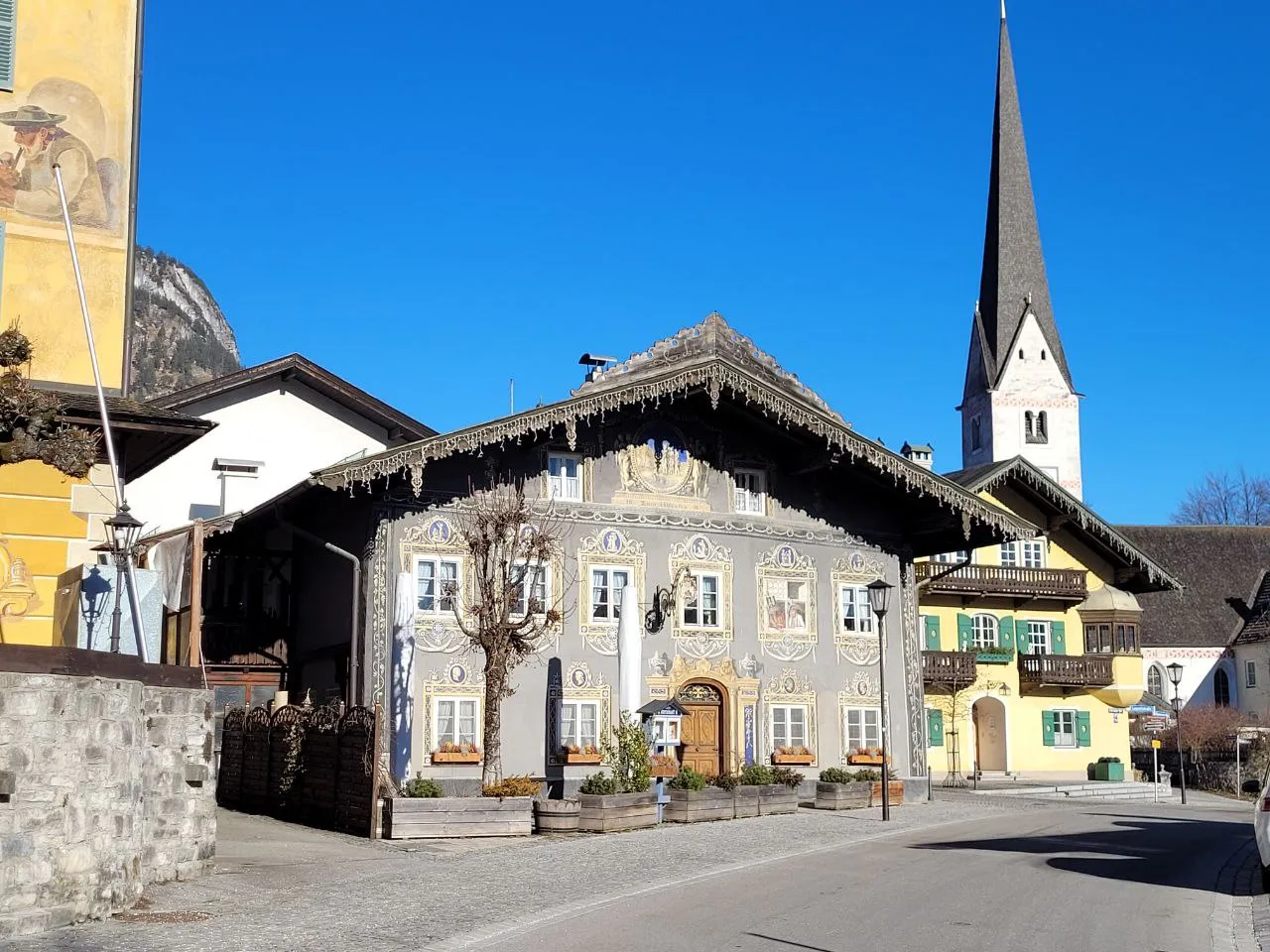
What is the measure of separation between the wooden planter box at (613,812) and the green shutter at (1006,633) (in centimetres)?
2233

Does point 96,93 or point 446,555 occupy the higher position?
point 96,93

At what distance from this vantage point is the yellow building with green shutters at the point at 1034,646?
140ft

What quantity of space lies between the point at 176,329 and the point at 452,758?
356ft

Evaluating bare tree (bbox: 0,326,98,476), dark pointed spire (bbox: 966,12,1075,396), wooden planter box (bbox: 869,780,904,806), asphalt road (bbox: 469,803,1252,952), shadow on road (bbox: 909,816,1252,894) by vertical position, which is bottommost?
Answer: shadow on road (bbox: 909,816,1252,894)

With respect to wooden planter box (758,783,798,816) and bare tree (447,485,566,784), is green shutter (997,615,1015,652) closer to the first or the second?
wooden planter box (758,783,798,816)

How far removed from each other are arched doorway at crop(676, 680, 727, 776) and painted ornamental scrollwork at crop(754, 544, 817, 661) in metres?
1.44

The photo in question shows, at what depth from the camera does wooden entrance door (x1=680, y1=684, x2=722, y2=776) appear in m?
30.1

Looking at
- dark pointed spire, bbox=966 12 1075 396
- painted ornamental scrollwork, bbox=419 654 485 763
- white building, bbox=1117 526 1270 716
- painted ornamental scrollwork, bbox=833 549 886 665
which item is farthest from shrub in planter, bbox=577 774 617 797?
dark pointed spire, bbox=966 12 1075 396

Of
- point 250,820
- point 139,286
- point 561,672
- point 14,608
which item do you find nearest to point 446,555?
point 561,672

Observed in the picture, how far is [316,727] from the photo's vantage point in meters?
24.2

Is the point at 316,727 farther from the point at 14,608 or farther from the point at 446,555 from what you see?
the point at 14,608

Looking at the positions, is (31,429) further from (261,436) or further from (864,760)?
(261,436)

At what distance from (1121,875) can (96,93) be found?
52.4 feet

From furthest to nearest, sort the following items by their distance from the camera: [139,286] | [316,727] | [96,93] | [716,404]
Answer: [139,286] → [716,404] → [316,727] → [96,93]
